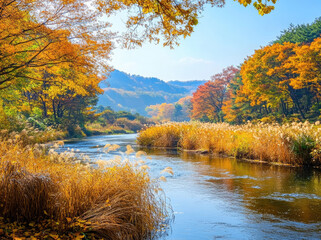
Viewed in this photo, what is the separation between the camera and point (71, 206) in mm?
4359

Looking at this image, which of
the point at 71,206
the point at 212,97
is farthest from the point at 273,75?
the point at 71,206

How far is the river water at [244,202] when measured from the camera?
5027 millimetres

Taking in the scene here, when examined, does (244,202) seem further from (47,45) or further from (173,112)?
(173,112)

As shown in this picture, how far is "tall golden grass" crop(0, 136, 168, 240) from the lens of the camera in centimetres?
412

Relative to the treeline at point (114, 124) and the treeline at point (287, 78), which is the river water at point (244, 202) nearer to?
the treeline at point (287, 78)

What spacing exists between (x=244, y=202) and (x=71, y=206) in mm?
3886

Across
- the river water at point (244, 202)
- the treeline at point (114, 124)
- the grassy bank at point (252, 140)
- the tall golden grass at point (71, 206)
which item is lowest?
the river water at point (244, 202)

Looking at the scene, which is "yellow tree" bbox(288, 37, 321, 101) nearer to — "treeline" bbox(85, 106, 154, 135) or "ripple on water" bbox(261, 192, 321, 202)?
"ripple on water" bbox(261, 192, 321, 202)

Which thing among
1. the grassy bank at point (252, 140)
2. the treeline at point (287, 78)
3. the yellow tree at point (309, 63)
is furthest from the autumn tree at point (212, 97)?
the grassy bank at point (252, 140)

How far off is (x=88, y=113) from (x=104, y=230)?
38550 mm

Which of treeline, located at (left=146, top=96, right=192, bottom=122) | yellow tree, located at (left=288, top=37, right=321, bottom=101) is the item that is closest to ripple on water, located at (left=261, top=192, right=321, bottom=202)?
yellow tree, located at (left=288, top=37, right=321, bottom=101)

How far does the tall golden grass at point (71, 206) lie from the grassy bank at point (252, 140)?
315 inches

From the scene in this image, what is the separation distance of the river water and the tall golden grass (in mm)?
691

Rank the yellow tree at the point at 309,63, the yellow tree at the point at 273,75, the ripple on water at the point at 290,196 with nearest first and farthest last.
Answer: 1. the ripple on water at the point at 290,196
2. the yellow tree at the point at 309,63
3. the yellow tree at the point at 273,75
